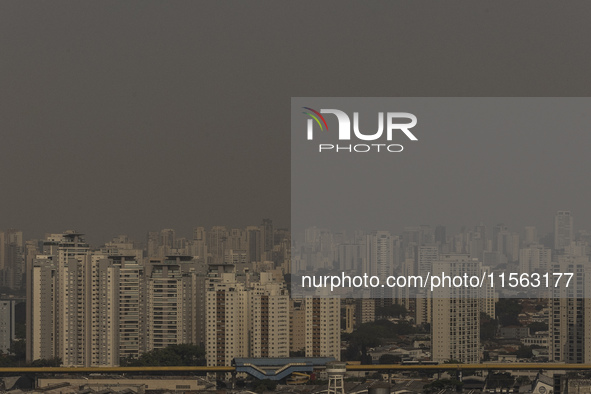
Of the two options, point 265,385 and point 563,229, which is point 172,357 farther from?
point 563,229

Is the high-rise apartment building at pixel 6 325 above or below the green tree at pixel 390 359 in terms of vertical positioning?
above

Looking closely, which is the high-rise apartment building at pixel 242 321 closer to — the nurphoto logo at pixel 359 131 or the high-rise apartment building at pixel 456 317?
the high-rise apartment building at pixel 456 317

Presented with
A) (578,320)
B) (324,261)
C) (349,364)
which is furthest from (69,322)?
(578,320)

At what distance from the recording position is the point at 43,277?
5695mm

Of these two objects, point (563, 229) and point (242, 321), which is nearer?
point (563, 229)

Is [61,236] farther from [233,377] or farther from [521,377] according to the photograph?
[521,377]

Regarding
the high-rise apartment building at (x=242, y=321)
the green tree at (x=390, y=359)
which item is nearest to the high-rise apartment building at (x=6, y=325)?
the high-rise apartment building at (x=242, y=321)

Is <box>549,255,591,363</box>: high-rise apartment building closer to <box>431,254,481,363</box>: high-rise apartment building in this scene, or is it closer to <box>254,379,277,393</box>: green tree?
<box>431,254,481,363</box>: high-rise apartment building

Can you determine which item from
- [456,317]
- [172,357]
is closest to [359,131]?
[456,317]

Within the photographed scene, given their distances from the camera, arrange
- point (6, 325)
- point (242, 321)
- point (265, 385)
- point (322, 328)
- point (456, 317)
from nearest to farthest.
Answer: point (265, 385), point (456, 317), point (322, 328), point (242, 321), point (6, 325)

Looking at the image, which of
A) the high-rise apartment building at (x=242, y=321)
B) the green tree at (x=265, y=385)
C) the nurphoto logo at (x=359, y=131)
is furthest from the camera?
the high-rise apartment building at (x=242, y=321)

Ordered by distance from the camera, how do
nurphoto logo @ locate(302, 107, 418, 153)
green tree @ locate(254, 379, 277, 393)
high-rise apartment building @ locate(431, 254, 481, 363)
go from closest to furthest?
nurphoto logo @ locate(302, 107, 418, 153), high-rise apartment building @ locate(431, 254, 481, 363), green tree @ locate(254, 379, 277, 393)

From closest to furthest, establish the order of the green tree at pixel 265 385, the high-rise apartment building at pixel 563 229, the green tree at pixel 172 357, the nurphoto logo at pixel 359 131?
the nurphoto logo at pixel 359 131, the high-rise apartment building at pixel 563 229, the green tree at pixel 265 385, the green tree at pixel 172 357

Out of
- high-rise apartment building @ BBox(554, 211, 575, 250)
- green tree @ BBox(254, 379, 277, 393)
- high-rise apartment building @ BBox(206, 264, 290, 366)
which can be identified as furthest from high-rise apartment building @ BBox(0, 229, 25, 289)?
high-rise apartment building @ BBox(554, 211, 575, 250)
